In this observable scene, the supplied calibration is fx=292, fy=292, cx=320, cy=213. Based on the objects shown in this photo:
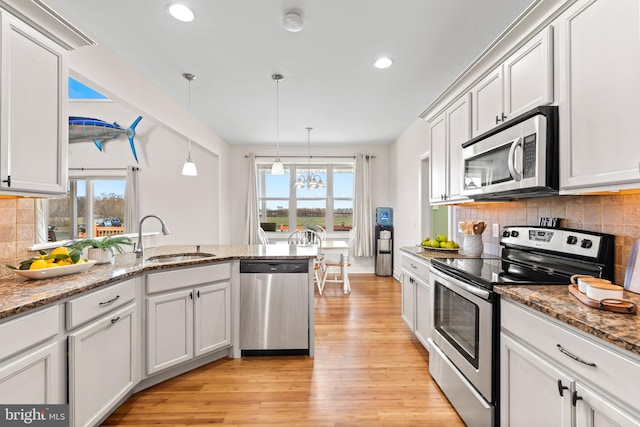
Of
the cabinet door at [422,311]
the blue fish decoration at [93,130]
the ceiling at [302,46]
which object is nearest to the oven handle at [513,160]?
the ceiling at [302,46]

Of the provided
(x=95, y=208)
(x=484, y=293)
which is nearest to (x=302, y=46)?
(x=484, y=293)

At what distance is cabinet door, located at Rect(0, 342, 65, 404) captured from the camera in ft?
3.76

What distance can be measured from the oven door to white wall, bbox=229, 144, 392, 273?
13.1 feet

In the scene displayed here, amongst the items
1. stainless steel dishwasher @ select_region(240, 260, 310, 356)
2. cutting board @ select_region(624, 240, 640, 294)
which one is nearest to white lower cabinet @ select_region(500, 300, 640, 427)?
cutting board @ select_region(624, 240, 640, 294)

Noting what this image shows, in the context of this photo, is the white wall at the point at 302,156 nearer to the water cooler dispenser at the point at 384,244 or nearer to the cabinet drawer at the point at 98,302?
the water cooler dispenser at the point at 384,244

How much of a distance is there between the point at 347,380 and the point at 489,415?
1016 mm

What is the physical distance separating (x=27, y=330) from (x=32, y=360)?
0.14 meters

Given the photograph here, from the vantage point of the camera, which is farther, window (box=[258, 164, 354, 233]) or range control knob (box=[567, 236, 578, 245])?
window (box=[258, 164, 354, 233])

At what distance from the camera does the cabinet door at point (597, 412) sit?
33.9 inches

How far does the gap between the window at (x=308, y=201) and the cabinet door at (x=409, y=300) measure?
3.32 m

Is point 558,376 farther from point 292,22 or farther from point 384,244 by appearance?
point 384,244

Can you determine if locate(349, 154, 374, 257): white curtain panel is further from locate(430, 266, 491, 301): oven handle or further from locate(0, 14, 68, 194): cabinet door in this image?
locate(0, 14, 68, 194): cabinet door

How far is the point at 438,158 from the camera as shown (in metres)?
2.93

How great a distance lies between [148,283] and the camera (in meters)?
2.04
